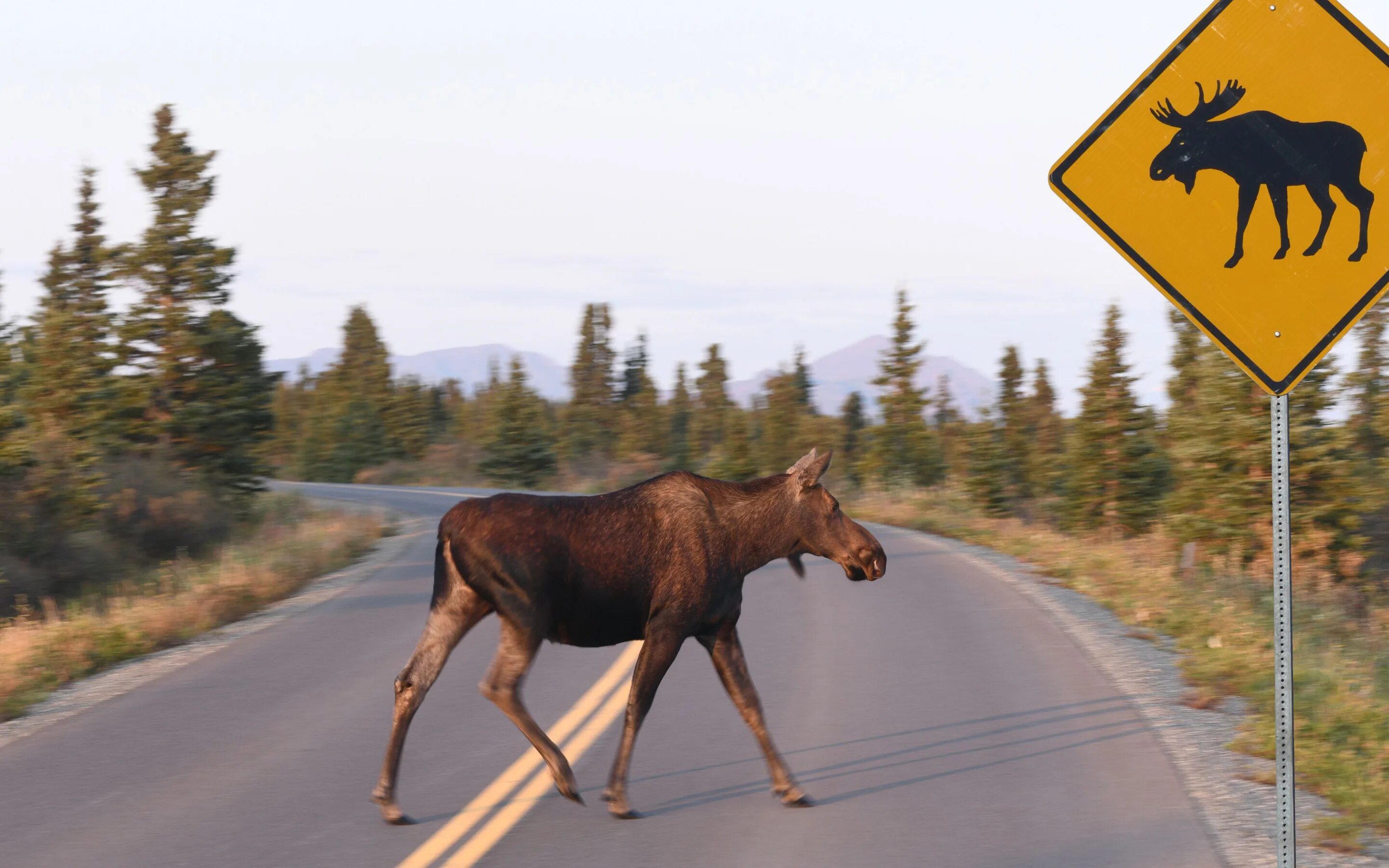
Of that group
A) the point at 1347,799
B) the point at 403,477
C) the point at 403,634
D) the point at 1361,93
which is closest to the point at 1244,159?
the point at 1361,93

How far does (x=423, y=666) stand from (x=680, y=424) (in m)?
88.1

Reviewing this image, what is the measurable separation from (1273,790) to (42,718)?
753 centimetres

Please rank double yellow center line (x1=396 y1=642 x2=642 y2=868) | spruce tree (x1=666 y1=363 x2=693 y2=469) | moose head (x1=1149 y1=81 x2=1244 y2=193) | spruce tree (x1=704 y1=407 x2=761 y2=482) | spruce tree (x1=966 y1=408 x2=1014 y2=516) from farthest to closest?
spruce tree (x1=666 y1=363 x2=693 y2=469), spruce tree (x1=704 y1=407 x2=761 y2=482), spruce tree (x1=966 y1=408 x2=1014 y2=516), double yellow center line (x1=396 y1=642 x2=642 y2=868), moose head (x1=1149 y1=81 x2=1244 y2=193)

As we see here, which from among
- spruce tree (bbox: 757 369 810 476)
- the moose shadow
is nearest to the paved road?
the moose shadow

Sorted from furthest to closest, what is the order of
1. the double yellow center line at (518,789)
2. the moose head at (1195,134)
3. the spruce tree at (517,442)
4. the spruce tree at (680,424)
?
the spruce tree at (680,424) → the spruce tree at (517,442) → the double yellow center line at (518,789) → the moose head at (1195,134)

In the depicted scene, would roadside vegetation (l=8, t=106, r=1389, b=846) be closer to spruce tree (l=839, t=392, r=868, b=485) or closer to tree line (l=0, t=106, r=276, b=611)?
tree line (l=0, t=106, r=276, b=611)

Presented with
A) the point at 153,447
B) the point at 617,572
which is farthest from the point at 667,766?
the point at 153,447

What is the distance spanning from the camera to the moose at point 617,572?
578 cm

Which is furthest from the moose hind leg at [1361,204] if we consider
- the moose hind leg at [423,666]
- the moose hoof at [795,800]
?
the moose hind leg at [423,666]

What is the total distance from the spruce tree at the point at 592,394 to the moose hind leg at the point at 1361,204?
78148mm

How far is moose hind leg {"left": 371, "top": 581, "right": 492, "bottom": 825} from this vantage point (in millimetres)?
5801

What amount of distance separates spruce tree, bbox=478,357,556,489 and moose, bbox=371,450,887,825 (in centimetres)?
5871

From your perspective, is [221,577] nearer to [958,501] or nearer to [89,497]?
[89,497]

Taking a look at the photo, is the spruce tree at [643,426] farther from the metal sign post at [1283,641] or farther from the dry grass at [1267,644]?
the metal sign post at [1283,641]
